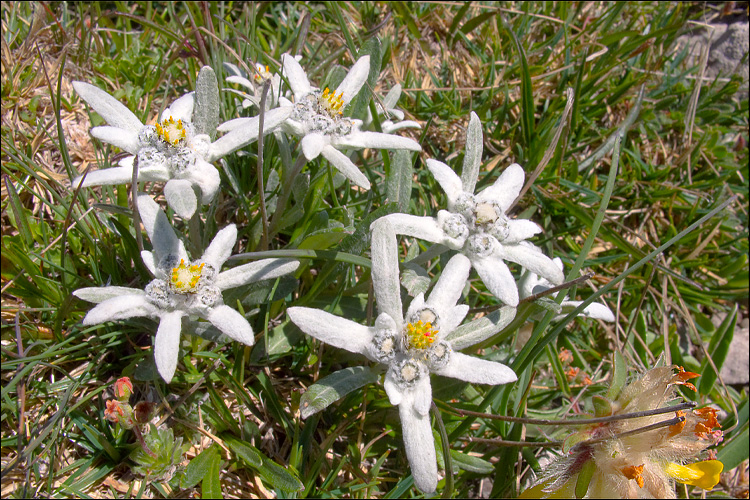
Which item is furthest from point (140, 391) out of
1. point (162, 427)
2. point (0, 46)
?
point (0, 46)

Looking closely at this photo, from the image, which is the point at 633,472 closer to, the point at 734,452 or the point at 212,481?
the point at 734,452

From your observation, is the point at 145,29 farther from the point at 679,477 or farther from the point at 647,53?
the point at 679,477

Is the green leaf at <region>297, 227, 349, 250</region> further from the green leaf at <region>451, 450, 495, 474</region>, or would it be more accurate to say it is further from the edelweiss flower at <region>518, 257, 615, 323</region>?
the green leaf at <region>451, 450, 495, 474</region>

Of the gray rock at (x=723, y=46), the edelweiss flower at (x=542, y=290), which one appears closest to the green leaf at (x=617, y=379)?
the edelweiss flower at (x=542, y=290)

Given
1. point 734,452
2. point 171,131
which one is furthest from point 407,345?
point 734,452

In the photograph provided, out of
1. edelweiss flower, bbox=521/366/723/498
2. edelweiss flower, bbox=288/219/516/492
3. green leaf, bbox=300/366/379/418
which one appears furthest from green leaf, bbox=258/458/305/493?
edelweiss flower, bbox=521/366/723/498

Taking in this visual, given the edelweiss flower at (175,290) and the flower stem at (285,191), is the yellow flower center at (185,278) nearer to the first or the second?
the edelweiss flower at (175,290)
